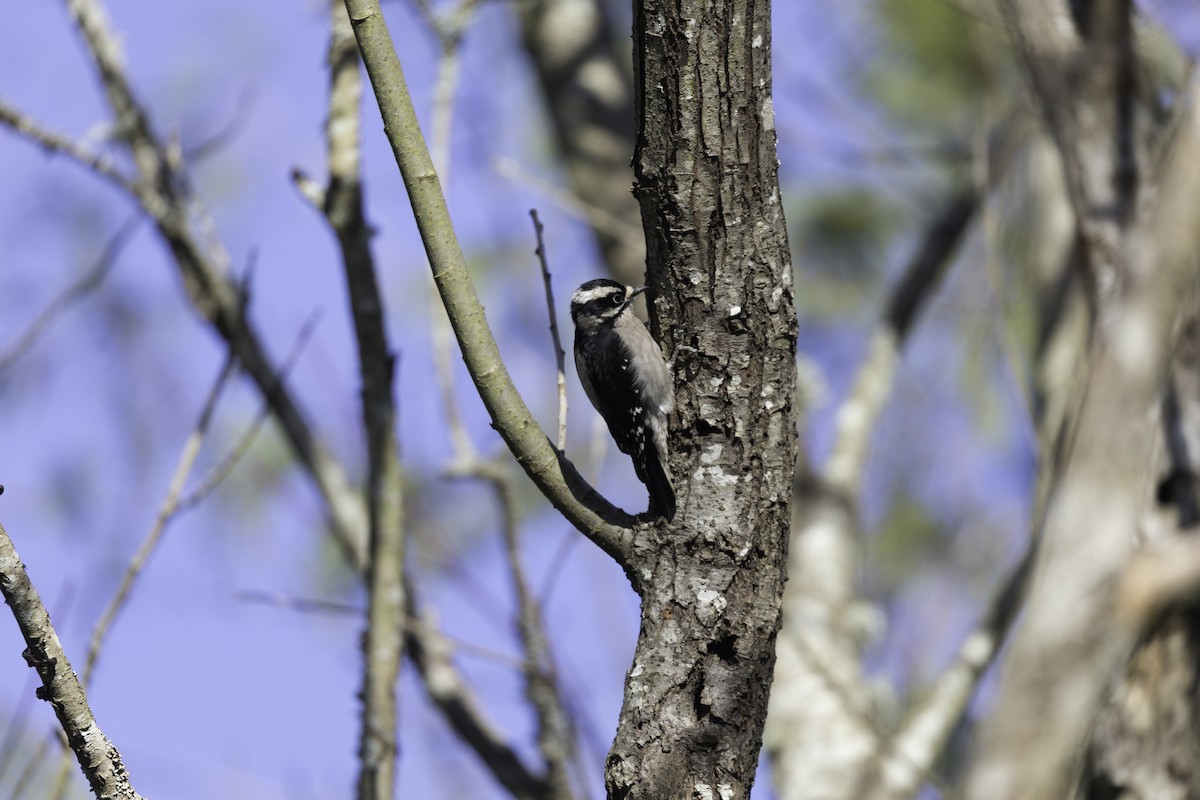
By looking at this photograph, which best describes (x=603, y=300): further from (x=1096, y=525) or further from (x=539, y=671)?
(x=1096, y=525)

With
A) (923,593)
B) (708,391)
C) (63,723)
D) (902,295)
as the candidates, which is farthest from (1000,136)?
(63,723)

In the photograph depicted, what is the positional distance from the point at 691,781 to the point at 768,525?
460 millimetres

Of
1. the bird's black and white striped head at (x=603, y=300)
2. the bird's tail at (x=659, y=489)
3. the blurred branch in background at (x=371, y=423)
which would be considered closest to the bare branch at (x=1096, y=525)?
the bird's tail at (x=659, y=489)

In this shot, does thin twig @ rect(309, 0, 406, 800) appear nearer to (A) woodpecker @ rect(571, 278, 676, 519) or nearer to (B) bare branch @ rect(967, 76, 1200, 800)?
(A) woodpecker @ rect(571, 278, 676, 519)

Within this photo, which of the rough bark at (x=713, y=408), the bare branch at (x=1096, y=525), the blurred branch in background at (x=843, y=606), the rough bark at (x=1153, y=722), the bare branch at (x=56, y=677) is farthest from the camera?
the blurred branch in background at (x=843, y=606)

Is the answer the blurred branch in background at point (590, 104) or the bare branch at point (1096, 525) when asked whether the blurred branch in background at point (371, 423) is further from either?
the blurred branch in background at point (590, 104)

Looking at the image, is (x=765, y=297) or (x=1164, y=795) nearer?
(x=765, y=297)

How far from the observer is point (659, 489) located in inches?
109

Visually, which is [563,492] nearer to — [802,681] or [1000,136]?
[802,681]

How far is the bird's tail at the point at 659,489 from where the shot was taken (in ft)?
7.73

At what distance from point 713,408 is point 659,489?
0.59 m

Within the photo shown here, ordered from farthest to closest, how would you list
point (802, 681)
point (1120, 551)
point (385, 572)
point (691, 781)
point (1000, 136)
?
point (1000, 136), point (802, 681), point (385, 572), point (1120, 551), point (691, 781)

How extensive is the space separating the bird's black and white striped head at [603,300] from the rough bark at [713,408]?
2.17 metres

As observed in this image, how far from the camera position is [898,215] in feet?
26.2
